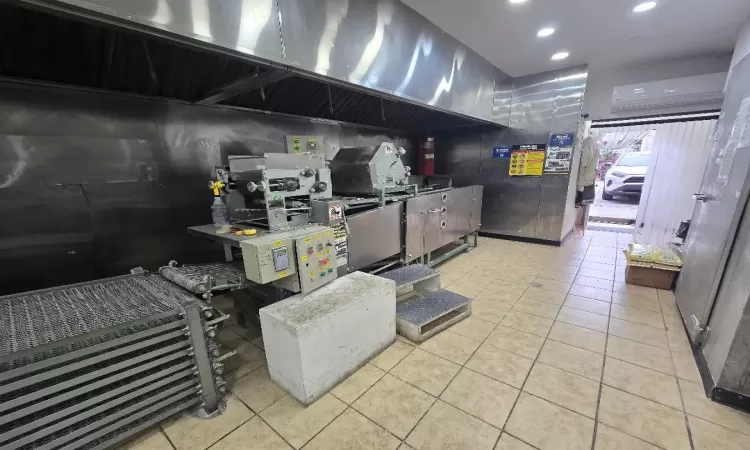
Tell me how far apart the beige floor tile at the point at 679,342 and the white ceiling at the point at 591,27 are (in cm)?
273

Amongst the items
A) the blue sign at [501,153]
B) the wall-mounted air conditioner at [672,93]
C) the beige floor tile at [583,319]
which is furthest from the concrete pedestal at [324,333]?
the wall-mounted air conditioner at [672,93]

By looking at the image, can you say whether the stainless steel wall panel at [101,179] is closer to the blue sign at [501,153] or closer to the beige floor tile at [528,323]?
the beige floor tile at [528,323]

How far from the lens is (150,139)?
233cm

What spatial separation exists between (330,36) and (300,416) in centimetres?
238

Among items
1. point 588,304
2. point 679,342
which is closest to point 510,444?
point 679,342

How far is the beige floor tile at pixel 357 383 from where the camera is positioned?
1.59m

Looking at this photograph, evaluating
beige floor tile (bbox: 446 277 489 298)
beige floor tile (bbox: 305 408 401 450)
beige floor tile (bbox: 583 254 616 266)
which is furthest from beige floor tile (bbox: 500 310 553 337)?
beige floor tile (bbox: 583 254 616 266)

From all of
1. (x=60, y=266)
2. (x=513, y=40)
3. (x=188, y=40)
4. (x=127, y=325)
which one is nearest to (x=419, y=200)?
(x=513, y=40)

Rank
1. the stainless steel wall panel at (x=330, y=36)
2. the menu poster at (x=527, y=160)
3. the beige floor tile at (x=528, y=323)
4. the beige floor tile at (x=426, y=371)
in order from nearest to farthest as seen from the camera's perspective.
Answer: the stainless steel wall panel at (x=330, y=36) → the beige floor tile at (x=426, y=371) → the beige floor tile at (x=528, y=323) → the menu poster at (x=527, y=160)

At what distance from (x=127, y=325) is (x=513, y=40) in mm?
4073

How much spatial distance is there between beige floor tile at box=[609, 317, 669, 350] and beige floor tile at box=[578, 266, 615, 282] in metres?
1.05

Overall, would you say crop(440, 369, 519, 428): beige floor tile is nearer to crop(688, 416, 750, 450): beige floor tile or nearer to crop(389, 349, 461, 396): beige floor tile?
crop(389, 349, 461, 396): beige floor tile

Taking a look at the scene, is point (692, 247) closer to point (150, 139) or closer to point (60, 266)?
point (150, 139)

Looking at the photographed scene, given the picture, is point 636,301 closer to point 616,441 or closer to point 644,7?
point 616,441
